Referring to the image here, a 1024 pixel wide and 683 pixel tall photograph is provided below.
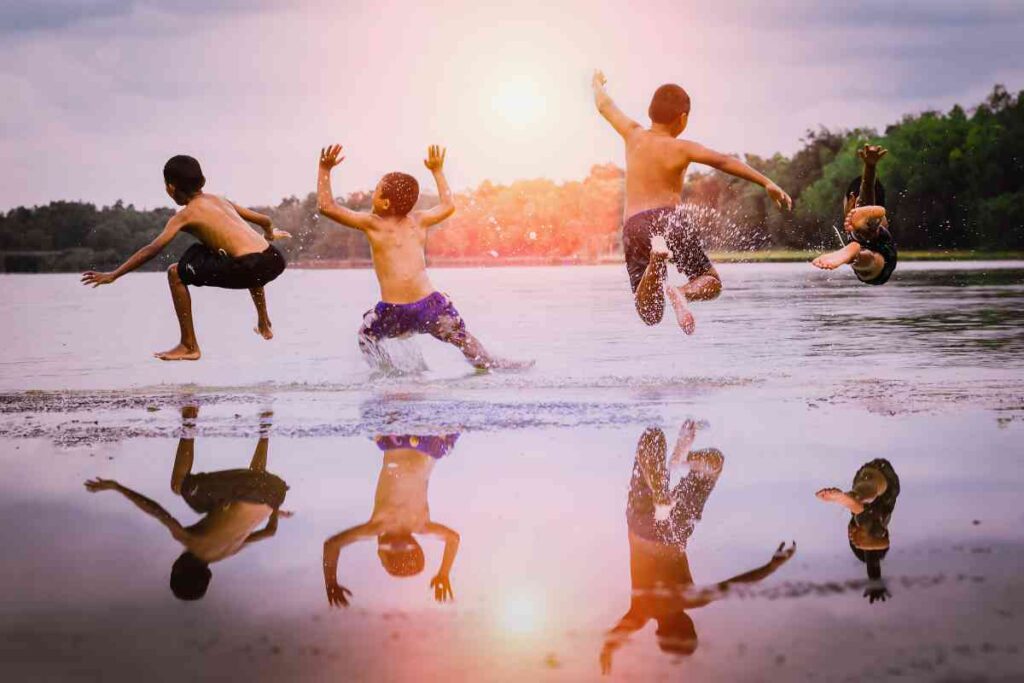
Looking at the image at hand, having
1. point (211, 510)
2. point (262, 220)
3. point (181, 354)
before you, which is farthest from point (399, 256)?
point (211, 510)

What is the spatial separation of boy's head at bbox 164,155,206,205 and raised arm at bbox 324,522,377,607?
5455 millimetres

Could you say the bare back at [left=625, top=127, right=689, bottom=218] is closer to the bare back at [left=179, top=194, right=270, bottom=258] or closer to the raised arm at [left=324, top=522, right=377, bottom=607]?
the bare back at [left=179, top=194, right=270, bottom=258]

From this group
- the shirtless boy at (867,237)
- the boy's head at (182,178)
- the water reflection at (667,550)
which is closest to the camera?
the water reflection at (667,550)

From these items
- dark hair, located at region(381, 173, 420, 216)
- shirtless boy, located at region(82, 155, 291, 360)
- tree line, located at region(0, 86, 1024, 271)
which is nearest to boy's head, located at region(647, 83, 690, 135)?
dark hair, located at region(381, 173, 420, 216)

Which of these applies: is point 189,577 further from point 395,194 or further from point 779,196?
point 395,194

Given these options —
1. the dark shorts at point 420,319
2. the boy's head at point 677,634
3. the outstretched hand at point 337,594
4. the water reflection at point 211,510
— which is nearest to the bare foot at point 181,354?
the dark shorts at point 420,319

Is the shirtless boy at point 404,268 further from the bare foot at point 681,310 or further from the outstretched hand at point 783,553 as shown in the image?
the outstretched hand at point 783,553

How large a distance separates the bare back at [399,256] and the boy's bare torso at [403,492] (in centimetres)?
394

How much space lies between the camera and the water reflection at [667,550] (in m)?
3.55

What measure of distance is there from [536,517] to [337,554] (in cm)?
89

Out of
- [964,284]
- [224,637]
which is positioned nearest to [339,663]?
[224,637]

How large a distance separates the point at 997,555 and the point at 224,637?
250cm

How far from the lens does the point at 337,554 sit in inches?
175

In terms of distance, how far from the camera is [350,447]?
270 inches
